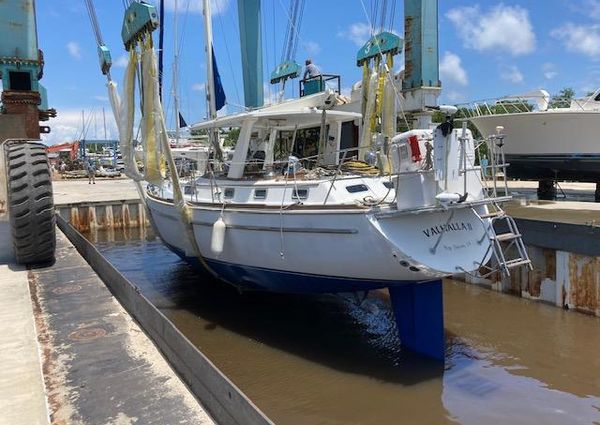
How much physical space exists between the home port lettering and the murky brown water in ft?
5.52

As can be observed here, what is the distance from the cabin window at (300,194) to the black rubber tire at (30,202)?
135 inches

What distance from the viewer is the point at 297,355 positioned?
683 centimetres

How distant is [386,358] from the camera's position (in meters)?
6.69

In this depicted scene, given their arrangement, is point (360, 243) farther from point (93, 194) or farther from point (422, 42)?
point (93, 194)

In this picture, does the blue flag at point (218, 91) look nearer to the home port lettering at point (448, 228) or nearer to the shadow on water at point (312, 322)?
the shadow on water at point (312, 322)

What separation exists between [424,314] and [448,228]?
45.1 inches

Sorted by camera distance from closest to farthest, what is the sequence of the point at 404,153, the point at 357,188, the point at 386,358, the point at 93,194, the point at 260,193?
the point at 404,153
the point at 386,358
the point at 357,188
the point at 260,193
the point at 93,194

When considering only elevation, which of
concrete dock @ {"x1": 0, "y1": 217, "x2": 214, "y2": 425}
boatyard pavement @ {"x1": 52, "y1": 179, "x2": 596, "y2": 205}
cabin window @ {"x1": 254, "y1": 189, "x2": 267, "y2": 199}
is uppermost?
cabin window @ {"x1": 254, "y1": 189, "x2": 267, "y2": 199}

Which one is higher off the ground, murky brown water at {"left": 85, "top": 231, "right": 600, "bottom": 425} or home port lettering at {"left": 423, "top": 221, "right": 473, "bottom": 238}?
home port lettering at {"left": 423, "top": 221, "right": 473, "bottom": 238}

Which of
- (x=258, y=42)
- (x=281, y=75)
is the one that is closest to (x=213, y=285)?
(x=281, y=75)

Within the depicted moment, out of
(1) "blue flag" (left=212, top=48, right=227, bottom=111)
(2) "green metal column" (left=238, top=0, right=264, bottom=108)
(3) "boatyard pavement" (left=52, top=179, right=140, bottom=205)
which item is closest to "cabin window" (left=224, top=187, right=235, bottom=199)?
(1) "blue flag" (left=212, top=48, right=227, bottom=111)

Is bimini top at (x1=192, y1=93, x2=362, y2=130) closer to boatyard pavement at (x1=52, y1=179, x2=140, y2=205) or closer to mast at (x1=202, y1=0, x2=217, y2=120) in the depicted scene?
mast at (x1=202, y1=0, x2=217, y2=120)

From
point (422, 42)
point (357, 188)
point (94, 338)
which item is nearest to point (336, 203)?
point (357, 188)

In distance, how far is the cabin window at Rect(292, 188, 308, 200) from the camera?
22.6 feet
